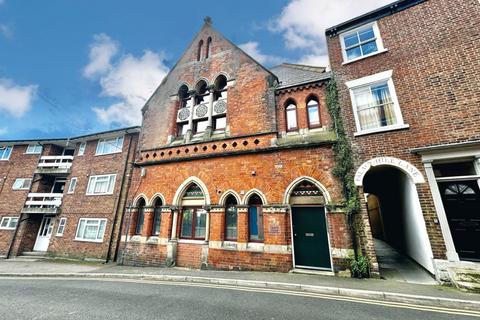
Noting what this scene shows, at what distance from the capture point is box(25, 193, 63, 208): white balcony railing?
51.6ft

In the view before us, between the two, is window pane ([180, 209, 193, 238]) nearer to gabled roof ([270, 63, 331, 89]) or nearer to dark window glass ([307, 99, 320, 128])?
dark window glass ([307, 99, 320, 128])

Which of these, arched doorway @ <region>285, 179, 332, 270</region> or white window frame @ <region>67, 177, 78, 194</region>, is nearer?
arched doorway @ <region>285, 179, 332, 270</region>

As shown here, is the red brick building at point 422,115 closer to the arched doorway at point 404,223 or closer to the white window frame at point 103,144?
the arched doorway at point 404,223

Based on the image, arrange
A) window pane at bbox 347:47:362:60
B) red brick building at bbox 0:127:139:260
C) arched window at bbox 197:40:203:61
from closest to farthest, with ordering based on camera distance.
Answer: window pane at bbox 347:47:362:60 → arched window at bbox 197:40:203:61 → red brick building at bbox 0:127:139:260

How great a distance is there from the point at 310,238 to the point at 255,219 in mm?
2286

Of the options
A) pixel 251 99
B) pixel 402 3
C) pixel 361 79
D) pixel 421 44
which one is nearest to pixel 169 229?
pixel 251 99

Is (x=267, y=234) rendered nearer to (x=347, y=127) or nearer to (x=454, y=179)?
(x=347, y=127)

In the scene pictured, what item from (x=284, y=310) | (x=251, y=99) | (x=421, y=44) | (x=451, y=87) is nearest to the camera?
(x=284, y=310)

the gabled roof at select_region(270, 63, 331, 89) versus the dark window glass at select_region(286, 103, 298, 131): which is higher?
the gabled roof at select_region(270, 63, 331, 89)

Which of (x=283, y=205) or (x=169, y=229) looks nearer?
(x=283, y=205)

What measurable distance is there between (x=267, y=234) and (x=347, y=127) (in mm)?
5407

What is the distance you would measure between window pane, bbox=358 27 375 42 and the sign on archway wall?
582cm

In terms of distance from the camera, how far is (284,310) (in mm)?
4359

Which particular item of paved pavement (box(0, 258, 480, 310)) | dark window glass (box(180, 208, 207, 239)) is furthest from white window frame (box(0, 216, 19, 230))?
dark window glass (box(180, 208, 207, 239))
